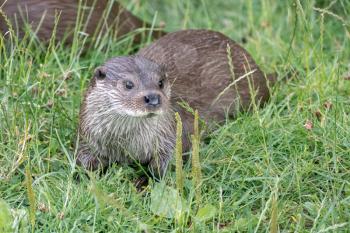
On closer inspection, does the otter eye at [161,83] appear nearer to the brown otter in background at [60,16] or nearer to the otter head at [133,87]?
the otter head at [133,87]

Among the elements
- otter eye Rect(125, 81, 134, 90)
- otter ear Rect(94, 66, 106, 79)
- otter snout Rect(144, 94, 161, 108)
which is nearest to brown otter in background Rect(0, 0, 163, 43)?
otter ear Rect(94, 66, 106, 79)

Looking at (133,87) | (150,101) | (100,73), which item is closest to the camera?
→ (150,101)

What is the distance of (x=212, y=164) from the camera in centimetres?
343

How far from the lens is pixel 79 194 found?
3.08 m

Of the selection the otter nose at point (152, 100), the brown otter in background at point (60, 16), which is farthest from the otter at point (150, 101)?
the brown otter in background at point (60, 16)

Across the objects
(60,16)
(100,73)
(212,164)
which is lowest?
(212,164)

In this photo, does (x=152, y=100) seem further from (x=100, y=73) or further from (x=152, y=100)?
(x=100, y=73)

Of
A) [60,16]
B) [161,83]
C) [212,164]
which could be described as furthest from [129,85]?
[60,16]

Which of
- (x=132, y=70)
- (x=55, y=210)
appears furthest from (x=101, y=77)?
(x=55, y=210)

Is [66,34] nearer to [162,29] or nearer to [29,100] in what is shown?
[162,29]

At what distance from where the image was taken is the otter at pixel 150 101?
3.27 meters

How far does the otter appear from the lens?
129 inches

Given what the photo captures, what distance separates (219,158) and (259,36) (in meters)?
1.38

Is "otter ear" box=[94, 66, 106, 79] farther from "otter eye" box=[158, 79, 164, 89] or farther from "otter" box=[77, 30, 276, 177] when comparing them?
"otter eye" box=[158, 79, 164, 89]
